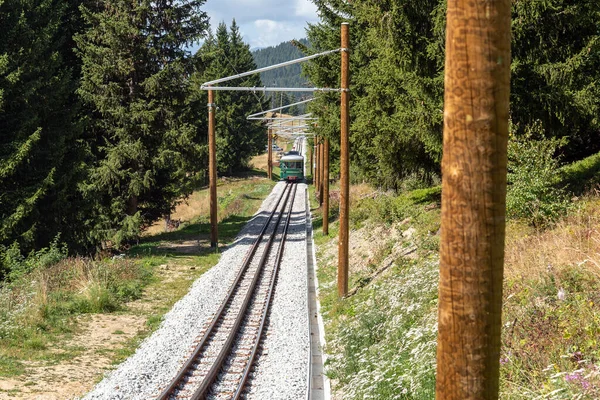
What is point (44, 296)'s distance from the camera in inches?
566

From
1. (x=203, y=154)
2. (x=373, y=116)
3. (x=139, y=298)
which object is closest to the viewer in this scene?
(x=139, y=298)

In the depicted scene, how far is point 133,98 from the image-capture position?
86.3 feet

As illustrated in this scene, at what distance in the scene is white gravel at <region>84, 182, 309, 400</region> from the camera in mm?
10336

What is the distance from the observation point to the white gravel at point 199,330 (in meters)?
10.3

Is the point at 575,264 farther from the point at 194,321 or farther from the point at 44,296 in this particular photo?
the point at 44,296

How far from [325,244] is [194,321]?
1160 cm

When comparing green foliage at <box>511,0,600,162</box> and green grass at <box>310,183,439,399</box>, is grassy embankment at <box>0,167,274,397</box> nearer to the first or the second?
green grass at <box>310,183,439,399</box>

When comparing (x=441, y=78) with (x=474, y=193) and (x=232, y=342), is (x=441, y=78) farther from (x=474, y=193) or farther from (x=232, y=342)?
(x=474, y=193)

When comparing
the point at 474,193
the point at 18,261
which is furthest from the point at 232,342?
the point at 474,193

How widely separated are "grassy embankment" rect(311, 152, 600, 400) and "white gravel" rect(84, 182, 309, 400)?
81 cm

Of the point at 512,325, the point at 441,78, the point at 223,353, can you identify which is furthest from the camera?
the point at 441,78

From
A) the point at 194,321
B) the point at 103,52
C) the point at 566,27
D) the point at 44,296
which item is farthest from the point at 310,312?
the point at 103,52

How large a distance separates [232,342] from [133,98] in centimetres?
1696

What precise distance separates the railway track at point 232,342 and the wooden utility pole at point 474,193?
309 inches
